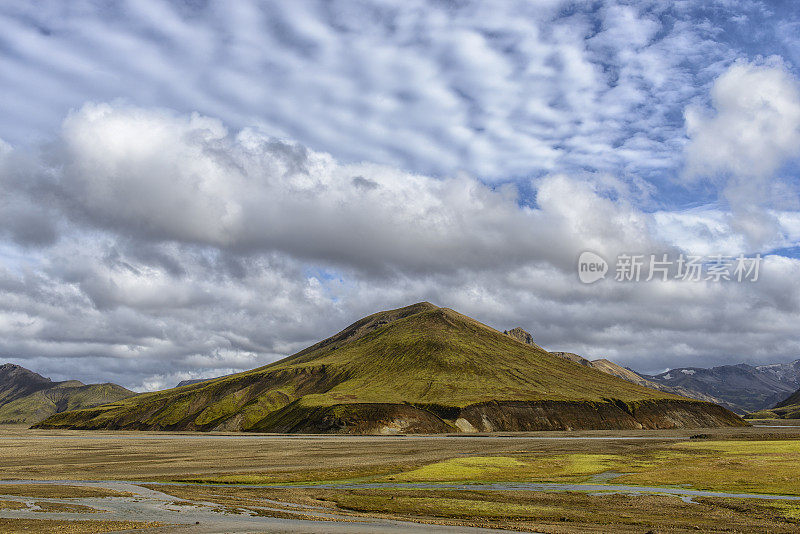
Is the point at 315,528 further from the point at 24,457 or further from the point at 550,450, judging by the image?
the point at 24,457

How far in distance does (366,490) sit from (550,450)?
66.5 meters

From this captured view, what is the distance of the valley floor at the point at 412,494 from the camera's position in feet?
138

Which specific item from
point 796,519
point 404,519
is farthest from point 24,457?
point 796,519

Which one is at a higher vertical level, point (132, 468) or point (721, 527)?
point (721, 527)

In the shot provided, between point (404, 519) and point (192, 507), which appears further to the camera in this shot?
point (192, 507)

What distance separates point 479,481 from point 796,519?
3437cm

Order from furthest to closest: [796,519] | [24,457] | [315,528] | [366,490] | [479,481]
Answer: [24,457]
[479,481]
[366,490]
[796,519]
[315,528]

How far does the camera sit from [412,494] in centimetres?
5822

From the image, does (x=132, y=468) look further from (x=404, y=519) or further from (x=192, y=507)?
(x=404, y=519)

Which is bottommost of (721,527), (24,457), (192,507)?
(24,457)

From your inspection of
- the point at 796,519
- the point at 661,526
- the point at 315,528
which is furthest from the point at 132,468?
the point at 796,519

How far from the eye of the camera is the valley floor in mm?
42125

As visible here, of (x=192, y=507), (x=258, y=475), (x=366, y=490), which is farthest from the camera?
(x=258, y=475)

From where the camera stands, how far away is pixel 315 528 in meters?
39.9
